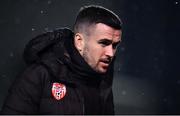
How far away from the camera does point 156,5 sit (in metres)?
3.00

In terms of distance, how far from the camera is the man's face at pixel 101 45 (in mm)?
1917

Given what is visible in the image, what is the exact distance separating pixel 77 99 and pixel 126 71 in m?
1.02

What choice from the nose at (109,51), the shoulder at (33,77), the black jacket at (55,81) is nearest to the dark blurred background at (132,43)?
the black jacket at (55,81)

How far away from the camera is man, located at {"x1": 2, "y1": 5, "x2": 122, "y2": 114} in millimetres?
1803

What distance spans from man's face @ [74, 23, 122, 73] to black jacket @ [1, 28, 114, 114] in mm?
50

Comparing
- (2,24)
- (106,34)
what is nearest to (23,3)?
(2,24)

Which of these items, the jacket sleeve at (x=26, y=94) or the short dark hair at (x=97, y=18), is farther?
the short dark hair at (x=97, y=18)

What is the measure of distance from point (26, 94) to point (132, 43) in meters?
1.26

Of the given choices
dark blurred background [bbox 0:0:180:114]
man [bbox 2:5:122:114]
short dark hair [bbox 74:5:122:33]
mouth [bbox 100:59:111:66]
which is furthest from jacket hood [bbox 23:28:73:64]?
dark blurred background [bbox 0:0:180:114]

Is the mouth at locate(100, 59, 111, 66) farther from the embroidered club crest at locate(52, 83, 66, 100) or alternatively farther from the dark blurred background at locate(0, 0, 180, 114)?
the dark blurred background at locate(0, 0, 180, 114)

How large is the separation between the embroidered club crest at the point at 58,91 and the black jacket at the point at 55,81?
0.04 ft

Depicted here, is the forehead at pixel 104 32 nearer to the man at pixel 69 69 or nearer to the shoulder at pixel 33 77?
the man at pixel 69 69

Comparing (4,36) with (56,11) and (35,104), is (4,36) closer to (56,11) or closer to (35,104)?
(56,11)

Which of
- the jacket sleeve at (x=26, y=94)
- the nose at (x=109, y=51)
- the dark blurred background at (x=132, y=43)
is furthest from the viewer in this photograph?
the dark blurred background at (x=132, y=43)
